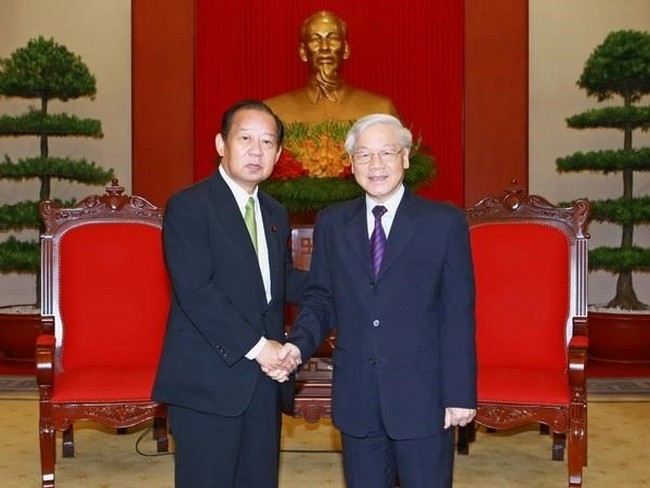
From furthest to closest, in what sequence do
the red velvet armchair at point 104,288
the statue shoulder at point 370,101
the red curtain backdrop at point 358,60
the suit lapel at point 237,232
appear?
the red curtain backdrop at point 358,60, the statue shoulder at point 370,101, the red velvet armchair at point 104,288, the suit lapel at point 237,232

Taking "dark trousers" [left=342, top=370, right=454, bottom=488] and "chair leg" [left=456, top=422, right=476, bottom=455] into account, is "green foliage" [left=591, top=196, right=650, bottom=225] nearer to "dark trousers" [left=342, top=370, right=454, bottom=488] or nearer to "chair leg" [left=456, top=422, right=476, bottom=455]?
"chair leg" [left=456, top=422, right=476, bottom=455]

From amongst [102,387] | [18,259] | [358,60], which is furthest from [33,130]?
[102,387]

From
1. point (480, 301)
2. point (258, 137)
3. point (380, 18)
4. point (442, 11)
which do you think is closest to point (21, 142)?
point (380, 18)

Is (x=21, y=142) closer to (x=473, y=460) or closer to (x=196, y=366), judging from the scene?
(x=473, y=460)

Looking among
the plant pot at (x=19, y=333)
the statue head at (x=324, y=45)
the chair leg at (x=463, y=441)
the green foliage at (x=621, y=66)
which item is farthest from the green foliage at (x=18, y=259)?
the green foliage at (x=621, y=66)

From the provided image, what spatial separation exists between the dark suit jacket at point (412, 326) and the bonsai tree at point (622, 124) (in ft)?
12.3

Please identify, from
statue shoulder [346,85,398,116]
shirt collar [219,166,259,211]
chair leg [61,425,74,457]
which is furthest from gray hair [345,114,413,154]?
statue shoulder [346,85,398,116]

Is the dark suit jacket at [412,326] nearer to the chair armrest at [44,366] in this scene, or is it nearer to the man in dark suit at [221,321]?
the man in dark suit at [221,321]

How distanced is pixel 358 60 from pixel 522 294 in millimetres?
3215

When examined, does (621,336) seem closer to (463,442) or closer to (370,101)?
(370,101)

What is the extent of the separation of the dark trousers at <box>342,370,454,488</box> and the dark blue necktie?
10.6 inches

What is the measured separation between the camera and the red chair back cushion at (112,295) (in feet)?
11.5

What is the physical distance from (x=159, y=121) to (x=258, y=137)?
14.1 feet

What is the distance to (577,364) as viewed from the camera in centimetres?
302
